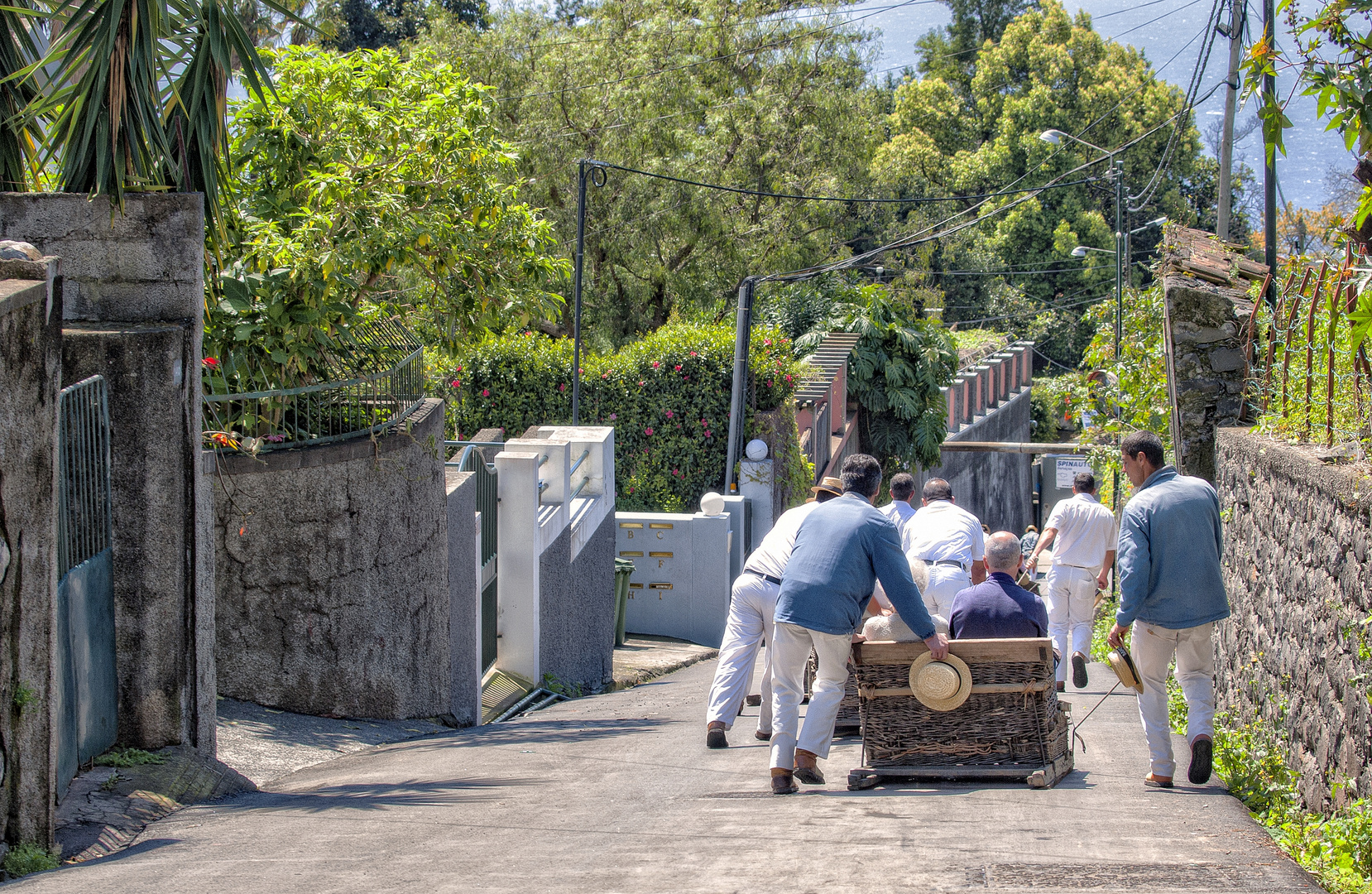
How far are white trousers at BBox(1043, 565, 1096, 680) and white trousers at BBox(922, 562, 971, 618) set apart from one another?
1944 mm

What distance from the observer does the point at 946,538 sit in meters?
8.18

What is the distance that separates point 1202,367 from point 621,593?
27.8ft

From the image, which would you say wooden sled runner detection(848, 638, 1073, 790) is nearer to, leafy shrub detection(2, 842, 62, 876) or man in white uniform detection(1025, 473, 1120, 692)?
leafy shrub detection(2, 842, 62, 876)

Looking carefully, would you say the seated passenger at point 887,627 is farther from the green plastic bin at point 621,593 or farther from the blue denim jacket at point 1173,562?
the green plastic bin at point 621,593

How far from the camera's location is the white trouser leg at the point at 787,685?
594 cm

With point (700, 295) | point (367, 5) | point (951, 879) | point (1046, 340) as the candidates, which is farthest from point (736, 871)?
point (1046, 340)

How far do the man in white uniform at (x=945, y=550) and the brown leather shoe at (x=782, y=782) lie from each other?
89.0 inches

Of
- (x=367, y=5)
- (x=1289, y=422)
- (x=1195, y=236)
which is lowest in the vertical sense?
(x=1289, y=422)

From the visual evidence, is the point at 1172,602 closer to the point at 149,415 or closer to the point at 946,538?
the point at 946,538

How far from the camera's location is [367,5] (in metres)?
39.6

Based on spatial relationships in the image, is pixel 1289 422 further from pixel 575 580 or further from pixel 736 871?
pixel 575 580

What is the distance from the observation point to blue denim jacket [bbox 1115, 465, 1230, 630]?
5.82 m

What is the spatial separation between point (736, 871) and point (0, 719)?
9.21ft

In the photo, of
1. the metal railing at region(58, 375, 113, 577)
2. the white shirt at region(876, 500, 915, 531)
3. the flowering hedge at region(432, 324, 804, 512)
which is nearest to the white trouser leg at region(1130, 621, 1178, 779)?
the white shirt at region(876, 500, 915, 531)
